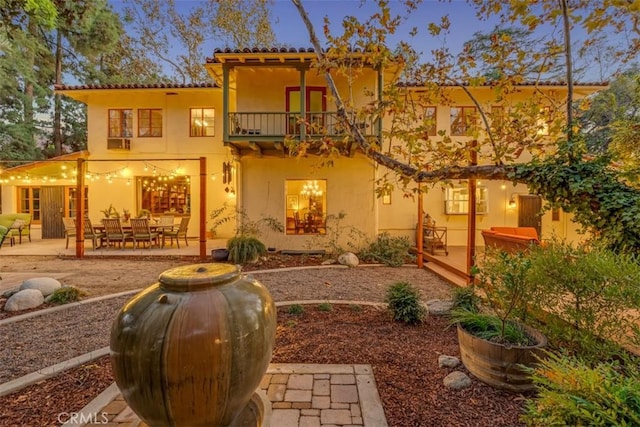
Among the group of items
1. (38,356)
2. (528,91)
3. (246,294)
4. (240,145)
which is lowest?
(38,356)

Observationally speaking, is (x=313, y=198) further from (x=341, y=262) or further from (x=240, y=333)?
(x=240, y=333)

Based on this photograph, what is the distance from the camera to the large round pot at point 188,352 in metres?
1.58

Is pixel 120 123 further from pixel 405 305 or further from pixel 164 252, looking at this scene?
pixel 405 305

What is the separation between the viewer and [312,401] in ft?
8.25

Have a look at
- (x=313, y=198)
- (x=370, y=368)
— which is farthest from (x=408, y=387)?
(x=313, y=198)

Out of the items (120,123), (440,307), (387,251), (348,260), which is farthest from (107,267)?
(440,307)

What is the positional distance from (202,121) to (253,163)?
4.04 metres

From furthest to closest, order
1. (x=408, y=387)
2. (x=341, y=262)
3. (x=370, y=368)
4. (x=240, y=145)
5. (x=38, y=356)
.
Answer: (x=240, y=145), (x=341, y=262), (x=38, y=356), (x=370, y=368), (x=408, y=387)

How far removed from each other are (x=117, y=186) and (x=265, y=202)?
6625mm

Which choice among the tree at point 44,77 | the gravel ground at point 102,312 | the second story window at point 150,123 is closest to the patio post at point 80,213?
the second story window at point 150,123

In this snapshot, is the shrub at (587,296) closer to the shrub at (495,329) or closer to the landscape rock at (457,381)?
the shrub at (495,329)

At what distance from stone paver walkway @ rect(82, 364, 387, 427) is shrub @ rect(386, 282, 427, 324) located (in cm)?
124

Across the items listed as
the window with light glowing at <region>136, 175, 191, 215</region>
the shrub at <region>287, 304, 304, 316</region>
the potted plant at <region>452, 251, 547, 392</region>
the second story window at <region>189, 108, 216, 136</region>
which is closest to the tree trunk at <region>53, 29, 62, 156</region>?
the window with light glowing at <region>136, 175, 191, 215</region>

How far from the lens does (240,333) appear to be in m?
1.70
